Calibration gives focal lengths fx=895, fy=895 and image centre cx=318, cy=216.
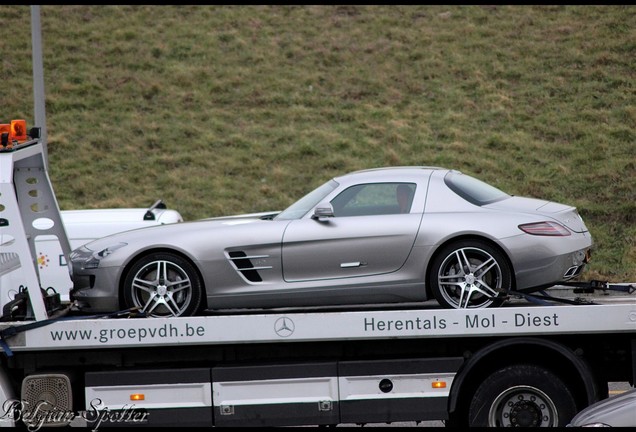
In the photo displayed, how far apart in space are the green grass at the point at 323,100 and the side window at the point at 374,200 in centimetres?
856

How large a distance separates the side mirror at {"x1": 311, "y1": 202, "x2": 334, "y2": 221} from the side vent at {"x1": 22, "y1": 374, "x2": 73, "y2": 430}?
2380 millimetres

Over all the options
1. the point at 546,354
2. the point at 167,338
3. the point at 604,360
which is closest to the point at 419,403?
the point at 546,354

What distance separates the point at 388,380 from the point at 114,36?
20.3 m

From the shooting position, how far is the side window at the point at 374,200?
7.43m

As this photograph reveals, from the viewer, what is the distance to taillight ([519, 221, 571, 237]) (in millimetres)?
7277

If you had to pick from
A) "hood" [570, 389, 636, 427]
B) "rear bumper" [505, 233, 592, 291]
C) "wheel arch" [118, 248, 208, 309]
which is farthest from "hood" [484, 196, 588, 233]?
"wheel arch" [118, 248, 208, 309]

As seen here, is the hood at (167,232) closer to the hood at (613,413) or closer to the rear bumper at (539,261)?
the rear bumper at (539,261)

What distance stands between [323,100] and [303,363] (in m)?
15.7

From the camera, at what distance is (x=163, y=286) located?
731 cm

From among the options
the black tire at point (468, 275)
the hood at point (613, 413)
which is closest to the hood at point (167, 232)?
the black tire at point (468, 275)

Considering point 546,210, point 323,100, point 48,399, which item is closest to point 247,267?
point 48,399

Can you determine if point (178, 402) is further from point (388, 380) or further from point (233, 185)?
point (233, 185)

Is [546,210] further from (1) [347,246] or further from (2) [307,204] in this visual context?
(2) [307,204]

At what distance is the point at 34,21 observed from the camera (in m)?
13.8
